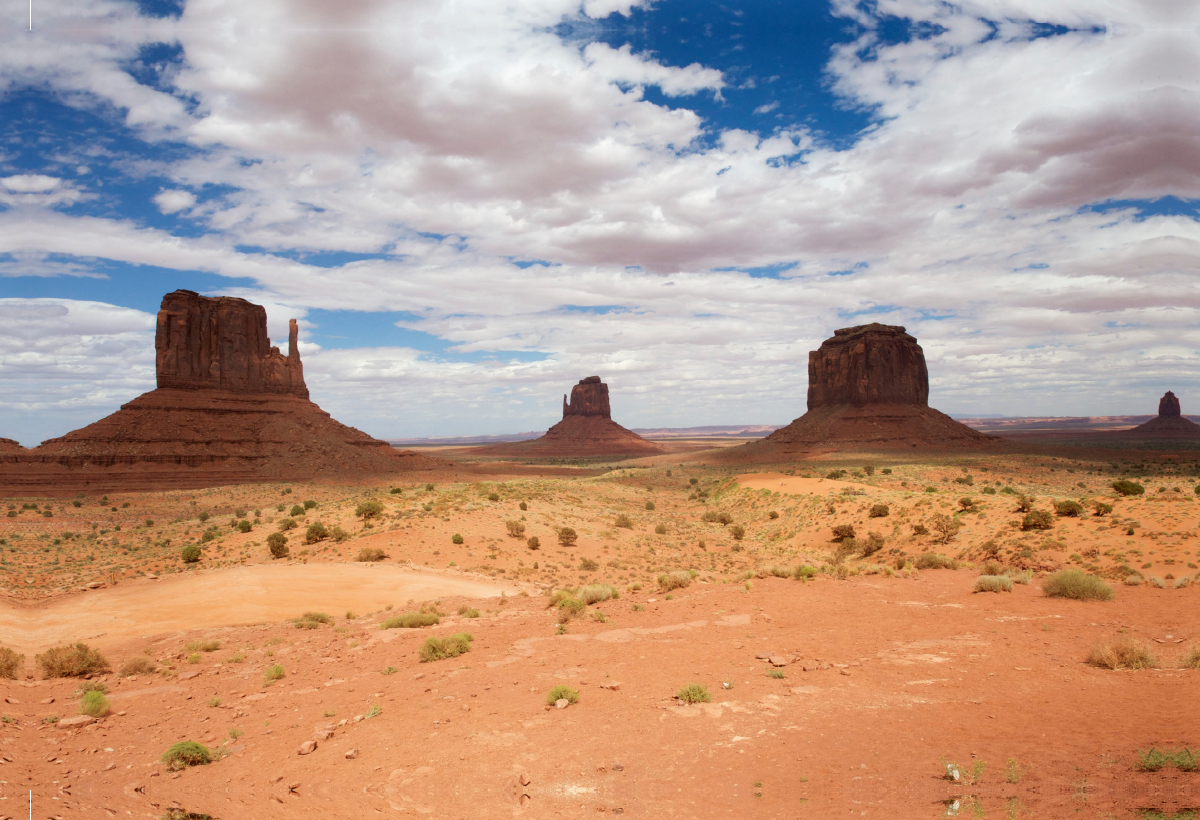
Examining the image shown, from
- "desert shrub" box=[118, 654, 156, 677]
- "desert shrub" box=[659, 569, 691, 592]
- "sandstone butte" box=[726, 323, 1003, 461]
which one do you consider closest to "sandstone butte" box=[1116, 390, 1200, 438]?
"sandstone butte" box=[726, 323, 1003, 461]

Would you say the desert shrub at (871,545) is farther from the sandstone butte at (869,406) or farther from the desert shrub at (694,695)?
the sandstone butte at (869,406)

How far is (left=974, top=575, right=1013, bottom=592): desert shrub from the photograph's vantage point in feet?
49.4

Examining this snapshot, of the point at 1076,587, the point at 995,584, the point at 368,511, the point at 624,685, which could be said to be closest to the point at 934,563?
the point at 995,584

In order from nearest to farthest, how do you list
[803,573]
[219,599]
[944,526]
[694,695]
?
[694,695], [219,599], [803,573], [944,526]

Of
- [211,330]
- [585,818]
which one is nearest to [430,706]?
[585,818]

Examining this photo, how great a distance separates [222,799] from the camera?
6723mm

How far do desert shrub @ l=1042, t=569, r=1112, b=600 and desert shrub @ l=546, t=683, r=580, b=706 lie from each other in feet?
40.4

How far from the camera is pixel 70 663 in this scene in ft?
36.8

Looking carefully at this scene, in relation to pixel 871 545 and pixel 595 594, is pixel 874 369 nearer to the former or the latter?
pixel 871 545

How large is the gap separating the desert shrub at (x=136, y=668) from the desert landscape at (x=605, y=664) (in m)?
0.06

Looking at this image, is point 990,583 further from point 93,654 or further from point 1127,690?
point 93,654

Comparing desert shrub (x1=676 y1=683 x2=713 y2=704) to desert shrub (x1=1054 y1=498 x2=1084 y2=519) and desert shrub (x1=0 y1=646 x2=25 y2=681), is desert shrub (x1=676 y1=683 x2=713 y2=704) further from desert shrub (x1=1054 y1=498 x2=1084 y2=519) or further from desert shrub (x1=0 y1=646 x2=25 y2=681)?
desert shrub (x1=1054 y1=498 x2=1084 y2=519)

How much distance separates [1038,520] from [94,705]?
2557 centimetres

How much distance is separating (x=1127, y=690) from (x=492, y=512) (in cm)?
2427
